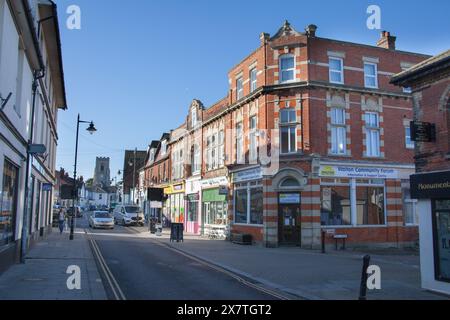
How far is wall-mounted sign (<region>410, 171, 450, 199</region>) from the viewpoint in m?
11.3

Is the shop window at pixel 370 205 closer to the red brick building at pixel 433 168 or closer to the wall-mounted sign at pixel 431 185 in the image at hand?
the red brick building at pixel 433 168

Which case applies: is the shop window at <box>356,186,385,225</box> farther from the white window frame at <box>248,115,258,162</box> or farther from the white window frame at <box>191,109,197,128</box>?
the white window frame at <box>191,109,197,128</box>

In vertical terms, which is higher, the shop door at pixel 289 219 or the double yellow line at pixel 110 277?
the shop door at pixel 289 219

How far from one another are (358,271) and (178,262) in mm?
6583

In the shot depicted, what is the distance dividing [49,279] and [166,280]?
3162 mm

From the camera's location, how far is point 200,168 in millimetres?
35312

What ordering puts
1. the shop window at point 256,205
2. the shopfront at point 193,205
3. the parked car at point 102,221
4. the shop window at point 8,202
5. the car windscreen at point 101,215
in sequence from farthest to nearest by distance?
the car windscreen at point 101,215, the parked car at point 102,221, the shopfront at point 193,205, the shop window at point 256,205, the shop window at point 8,202

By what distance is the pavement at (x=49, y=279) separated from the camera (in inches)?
396

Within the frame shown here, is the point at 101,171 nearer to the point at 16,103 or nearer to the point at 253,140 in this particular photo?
the point at 253,140

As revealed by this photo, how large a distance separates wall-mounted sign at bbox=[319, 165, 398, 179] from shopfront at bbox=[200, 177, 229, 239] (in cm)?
742

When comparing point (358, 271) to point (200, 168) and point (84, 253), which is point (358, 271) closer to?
point (84, 253)

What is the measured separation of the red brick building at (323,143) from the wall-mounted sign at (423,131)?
37.6 feet

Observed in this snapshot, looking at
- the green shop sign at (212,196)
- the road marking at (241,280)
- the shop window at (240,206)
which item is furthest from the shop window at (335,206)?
the road marking at (241,280)
